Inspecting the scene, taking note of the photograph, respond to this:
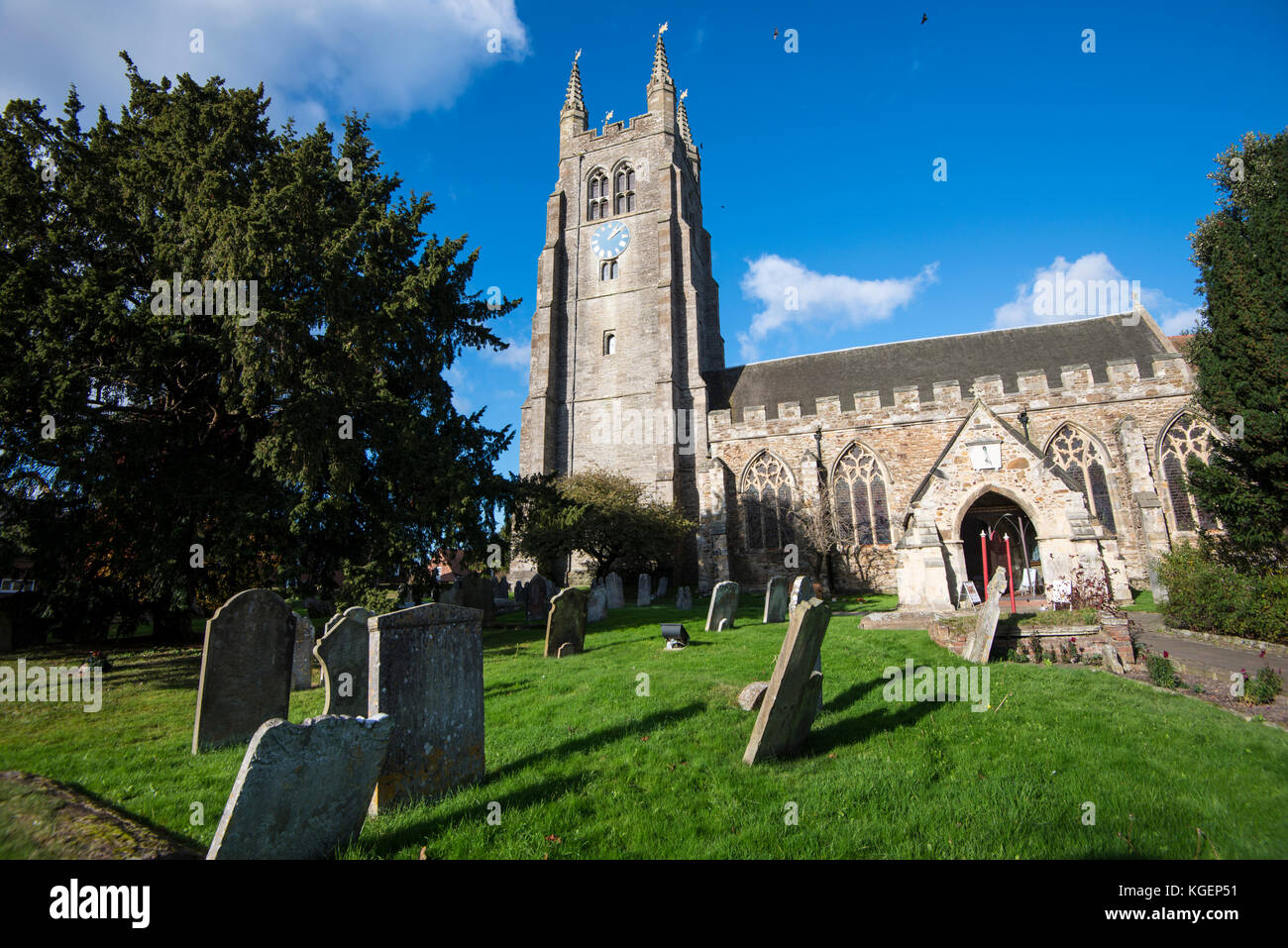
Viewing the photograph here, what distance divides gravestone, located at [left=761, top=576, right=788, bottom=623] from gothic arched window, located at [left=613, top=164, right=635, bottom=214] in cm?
2355

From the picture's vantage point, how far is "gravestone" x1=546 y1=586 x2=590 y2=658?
10.0 metres

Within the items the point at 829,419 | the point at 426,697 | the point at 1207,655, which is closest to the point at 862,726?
the point at 426,697

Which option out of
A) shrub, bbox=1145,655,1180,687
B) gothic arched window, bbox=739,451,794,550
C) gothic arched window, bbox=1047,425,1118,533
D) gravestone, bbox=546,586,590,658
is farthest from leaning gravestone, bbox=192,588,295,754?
gothic arched window, bbox=1047,425,1118,533

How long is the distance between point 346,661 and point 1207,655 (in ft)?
41.1

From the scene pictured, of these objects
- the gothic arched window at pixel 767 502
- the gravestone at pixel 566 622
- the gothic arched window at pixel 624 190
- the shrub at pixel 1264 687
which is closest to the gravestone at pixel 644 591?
the gothic arched window at pixel 767 502

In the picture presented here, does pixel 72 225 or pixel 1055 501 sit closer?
pixel 1055 501

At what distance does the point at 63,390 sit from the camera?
10.6 meters

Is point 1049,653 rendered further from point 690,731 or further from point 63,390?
point 63,390

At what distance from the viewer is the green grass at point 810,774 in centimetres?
323

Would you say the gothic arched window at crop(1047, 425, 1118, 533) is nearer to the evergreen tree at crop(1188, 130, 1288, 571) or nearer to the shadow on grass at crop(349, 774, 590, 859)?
the evergreen tree at crop(1188, 130, 1288, 571)

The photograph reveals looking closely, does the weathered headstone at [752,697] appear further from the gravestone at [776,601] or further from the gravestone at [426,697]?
the gravestone at [776,601]
